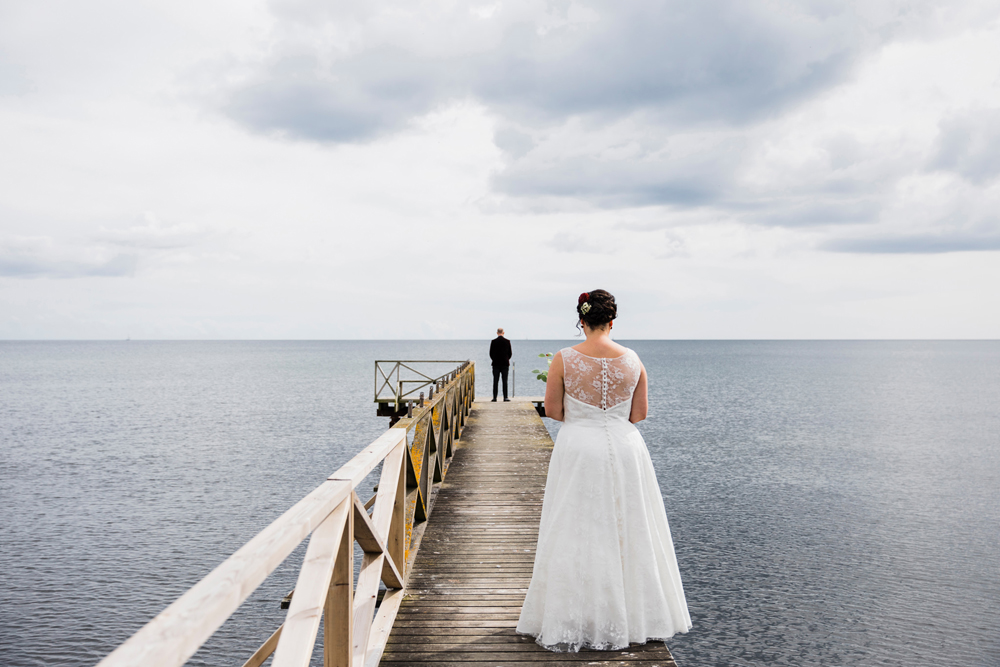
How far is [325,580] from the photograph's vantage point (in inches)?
88.4

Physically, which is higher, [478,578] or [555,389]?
[555,389]

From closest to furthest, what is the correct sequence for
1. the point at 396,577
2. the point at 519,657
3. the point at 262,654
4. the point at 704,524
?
the point at 262,654 < the point at 519,657 < the point at 396,577 < the point at 704,524

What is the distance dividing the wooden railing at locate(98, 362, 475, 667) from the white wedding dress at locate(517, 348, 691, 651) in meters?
0.98

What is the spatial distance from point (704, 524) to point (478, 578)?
1199 cm

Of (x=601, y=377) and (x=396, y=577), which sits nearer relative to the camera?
(x=601, y=377)

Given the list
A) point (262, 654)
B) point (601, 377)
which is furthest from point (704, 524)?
point (262, 654)

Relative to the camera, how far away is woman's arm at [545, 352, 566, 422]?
144 inches

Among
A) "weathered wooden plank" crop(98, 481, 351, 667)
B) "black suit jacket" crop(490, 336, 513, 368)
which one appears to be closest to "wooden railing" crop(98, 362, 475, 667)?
"weathered wooden plank" crop(98, 481, 351, 667)

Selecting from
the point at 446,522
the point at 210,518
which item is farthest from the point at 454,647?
the point at 210,518

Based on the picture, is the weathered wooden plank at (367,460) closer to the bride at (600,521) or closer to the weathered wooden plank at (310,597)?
the weathered wooden plank at (310,597)

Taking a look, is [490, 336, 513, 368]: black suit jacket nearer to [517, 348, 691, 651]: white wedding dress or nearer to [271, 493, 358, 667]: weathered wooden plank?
[517, 348, 691, 651]: white wedding dress

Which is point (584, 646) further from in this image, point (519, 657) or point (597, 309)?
point (597, 309)

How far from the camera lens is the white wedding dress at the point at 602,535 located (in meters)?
3.52

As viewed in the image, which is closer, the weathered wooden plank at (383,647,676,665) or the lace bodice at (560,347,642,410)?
the weathered wooden plank at (383,647,676,665)
